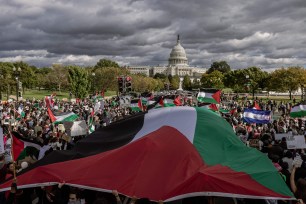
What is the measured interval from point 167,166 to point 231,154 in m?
1.27

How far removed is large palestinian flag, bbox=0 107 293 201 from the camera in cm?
559

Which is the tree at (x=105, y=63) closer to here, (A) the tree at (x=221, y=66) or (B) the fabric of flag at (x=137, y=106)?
(A) the tree at (x=221, y=66)

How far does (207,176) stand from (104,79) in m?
87.5

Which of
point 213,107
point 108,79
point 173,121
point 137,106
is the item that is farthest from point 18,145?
point 108,79

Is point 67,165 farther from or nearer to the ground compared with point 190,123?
nearer to the ground

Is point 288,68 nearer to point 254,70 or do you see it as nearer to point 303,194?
point 254,70

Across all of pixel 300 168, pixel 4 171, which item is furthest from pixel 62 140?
pixel 300 168

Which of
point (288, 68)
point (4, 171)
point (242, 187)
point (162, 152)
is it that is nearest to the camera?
point (242, 187)

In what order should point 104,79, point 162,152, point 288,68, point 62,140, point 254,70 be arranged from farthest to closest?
point 254,70 → point 104,79 → point 288,68 → point 62,140 → point 162,152

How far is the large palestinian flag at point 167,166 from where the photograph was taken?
5.59 metres

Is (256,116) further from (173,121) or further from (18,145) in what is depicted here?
(18,145)

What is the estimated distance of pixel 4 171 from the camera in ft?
26.9

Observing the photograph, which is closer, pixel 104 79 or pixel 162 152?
pixel 162 152

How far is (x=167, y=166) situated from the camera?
622 cm
